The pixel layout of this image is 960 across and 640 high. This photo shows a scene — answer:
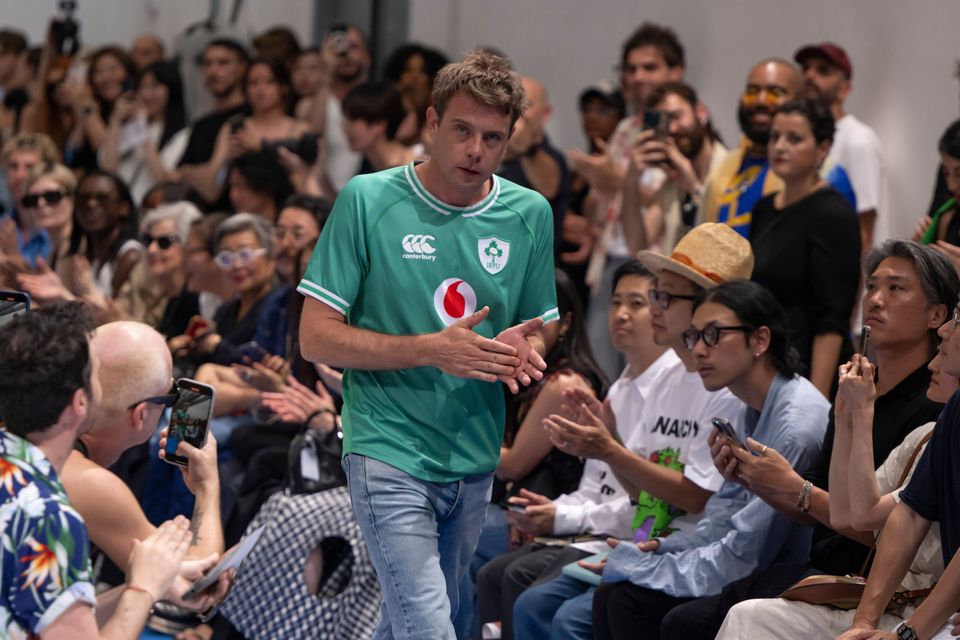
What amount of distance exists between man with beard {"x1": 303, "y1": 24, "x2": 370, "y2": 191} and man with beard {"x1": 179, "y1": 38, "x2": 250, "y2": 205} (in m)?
0.52

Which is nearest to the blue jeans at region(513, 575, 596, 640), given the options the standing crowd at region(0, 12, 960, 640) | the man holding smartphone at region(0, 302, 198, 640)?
the standing crowd at region(0, 12, 960, 640)

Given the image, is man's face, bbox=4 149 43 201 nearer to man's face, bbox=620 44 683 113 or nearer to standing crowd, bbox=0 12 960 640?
standing crowd, bbox=0 12 960 640

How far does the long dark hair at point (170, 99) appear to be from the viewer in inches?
381

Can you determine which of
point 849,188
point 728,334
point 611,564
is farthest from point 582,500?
point 849,188

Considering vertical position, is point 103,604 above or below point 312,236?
below

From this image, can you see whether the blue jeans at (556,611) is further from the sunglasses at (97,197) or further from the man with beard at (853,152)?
the sunglasses at (97,197)

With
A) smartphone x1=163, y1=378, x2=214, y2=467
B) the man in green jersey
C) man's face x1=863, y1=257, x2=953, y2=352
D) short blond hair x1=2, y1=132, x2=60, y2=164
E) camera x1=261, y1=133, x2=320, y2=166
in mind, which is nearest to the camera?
the man in green jersey

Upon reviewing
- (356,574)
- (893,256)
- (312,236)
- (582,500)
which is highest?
(893,256)

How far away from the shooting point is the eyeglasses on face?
6.65 m

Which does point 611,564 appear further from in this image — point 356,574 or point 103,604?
point 103,604

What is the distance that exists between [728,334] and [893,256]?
0.49 m

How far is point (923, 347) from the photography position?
12.9 feet

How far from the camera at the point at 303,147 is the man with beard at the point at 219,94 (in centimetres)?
103

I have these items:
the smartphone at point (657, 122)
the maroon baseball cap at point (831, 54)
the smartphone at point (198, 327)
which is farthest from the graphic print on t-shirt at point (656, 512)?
the smartphone at point (198, 327)
